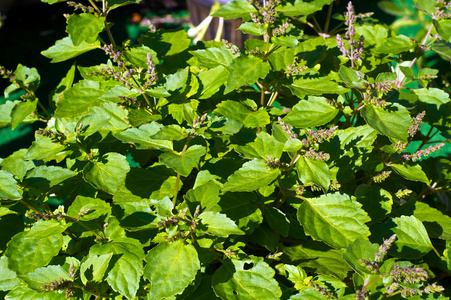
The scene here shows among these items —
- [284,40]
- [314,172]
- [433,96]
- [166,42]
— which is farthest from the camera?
[166,42]

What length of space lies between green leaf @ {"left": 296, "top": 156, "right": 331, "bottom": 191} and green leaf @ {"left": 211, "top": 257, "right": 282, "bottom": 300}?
0.40 meters

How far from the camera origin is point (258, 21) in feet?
6.45

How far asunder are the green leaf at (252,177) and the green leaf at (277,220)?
30 centimetres

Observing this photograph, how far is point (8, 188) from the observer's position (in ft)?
5.40

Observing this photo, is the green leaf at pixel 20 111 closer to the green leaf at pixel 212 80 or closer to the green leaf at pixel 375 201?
the green leaf at pixel 212 80

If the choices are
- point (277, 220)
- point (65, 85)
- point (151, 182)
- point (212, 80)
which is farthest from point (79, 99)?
point (277, 220)

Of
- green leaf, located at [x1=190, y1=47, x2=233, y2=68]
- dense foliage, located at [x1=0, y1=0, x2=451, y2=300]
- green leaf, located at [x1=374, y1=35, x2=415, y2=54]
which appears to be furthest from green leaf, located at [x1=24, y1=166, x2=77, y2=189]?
green leaf, located at [x1=374, y1=35, x2=415, y2=54]

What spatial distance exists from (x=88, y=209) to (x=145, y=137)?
0.37 metres

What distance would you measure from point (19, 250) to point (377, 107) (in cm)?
165

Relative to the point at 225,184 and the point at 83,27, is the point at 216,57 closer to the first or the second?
the point at 83,27

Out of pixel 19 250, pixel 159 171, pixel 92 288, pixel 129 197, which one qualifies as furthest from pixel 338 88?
pixel 19 250

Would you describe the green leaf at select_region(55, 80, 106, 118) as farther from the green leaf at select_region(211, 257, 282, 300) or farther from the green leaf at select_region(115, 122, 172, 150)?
the green leaf at select_region(211, 257, 282, 300)

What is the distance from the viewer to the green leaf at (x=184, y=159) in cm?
155

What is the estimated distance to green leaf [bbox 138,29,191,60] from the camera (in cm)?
240
